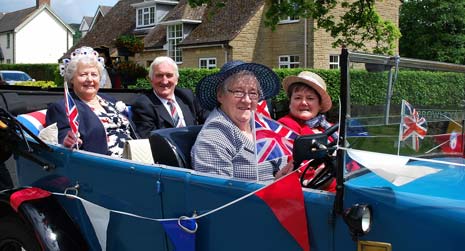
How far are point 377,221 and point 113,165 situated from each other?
156 cm

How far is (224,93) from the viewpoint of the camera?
10.9 feet

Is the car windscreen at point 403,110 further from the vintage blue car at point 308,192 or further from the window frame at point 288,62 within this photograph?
the window frame at point 288,62

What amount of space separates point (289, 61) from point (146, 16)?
15.6 metres

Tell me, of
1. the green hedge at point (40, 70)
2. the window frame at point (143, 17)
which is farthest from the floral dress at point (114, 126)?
the window frame at point (143, 17)

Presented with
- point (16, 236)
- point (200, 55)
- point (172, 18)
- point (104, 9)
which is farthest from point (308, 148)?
point (104, 9)

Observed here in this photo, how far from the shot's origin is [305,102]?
3.64m

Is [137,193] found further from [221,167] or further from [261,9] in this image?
[261,9]

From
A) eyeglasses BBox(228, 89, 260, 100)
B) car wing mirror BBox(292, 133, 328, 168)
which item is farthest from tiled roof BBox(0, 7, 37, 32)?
car wing mirror BBox(292, 133, 328, 168)

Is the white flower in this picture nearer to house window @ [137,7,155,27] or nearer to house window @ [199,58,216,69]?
house window @ [199,58,216,69]

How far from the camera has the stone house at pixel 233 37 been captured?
26.4 meters

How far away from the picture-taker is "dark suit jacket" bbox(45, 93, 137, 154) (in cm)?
374

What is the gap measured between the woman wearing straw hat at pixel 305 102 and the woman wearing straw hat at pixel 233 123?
0.47 ft

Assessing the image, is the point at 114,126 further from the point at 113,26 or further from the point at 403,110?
the point at 113,26

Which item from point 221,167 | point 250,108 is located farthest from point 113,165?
point 250,108
